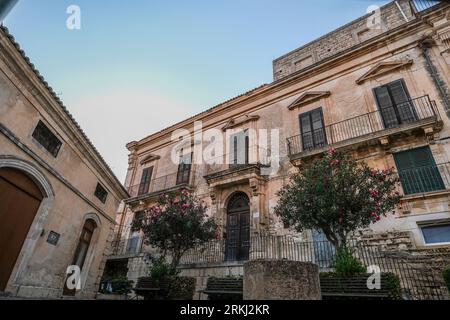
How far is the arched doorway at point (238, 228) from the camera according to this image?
40.1ft

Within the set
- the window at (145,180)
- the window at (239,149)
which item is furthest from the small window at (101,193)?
the window at (145,180)

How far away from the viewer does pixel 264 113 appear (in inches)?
606

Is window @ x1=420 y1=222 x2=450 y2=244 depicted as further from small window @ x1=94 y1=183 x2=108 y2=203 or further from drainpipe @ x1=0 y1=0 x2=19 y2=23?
small window @ x1=94 y1=183 x2=108 y2=203

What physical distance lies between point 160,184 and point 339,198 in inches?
506

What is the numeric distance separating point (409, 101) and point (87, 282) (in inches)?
576

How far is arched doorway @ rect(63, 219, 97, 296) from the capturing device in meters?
9.32

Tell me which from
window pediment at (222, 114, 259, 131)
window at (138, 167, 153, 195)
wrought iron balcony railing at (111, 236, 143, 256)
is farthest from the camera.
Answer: window at (138, 167, 153, 195)

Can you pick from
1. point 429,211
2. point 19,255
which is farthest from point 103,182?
point 429,211

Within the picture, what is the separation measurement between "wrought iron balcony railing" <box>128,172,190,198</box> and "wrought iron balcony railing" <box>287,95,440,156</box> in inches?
286

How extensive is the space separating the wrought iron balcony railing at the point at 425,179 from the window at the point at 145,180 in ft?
48.8

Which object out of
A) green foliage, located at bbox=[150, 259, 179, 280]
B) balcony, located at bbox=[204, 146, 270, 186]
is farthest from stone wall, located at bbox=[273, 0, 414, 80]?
green foliage, located at bbox=[150, 259, 179, 280]

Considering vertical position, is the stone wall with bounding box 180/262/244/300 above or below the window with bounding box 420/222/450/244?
below

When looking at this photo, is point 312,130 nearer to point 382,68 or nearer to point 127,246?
point 382,68

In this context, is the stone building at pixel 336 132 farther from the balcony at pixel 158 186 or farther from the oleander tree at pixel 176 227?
the oleander tree at pixel 176 227
